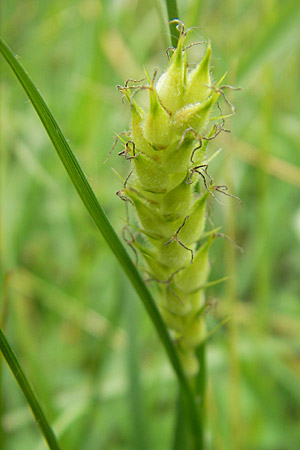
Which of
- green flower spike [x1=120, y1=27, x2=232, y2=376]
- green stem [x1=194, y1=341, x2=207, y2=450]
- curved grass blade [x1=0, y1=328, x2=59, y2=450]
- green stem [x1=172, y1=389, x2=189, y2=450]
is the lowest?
green stem [x1=172, y1=389, x2=189, y2=450]

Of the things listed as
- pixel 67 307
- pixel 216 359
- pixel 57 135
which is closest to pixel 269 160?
pixel 216 359

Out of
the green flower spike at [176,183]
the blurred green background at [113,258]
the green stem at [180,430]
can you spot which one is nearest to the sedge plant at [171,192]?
the green flower spike at [176,183]

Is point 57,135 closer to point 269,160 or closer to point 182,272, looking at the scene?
point 182,272

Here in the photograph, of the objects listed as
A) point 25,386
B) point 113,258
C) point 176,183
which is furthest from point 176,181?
point 113,258

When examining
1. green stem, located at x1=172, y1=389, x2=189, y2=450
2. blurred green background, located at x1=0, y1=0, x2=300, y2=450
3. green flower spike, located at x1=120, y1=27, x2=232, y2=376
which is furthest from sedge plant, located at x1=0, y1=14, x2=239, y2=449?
blurred green background, located at x1=0, y1=0, x2=300, y2=450

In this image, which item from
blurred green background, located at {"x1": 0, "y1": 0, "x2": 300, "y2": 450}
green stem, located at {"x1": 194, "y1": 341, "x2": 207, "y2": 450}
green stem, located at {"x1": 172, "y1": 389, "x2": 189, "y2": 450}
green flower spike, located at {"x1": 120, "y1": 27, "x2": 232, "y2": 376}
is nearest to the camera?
green flower spike, located at {"x1": 120, "y1": 27, "x2": 232, "y2": 376}

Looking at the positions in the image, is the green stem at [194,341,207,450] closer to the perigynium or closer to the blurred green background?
the perigynium

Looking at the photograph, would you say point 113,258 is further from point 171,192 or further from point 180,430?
point 171,192
